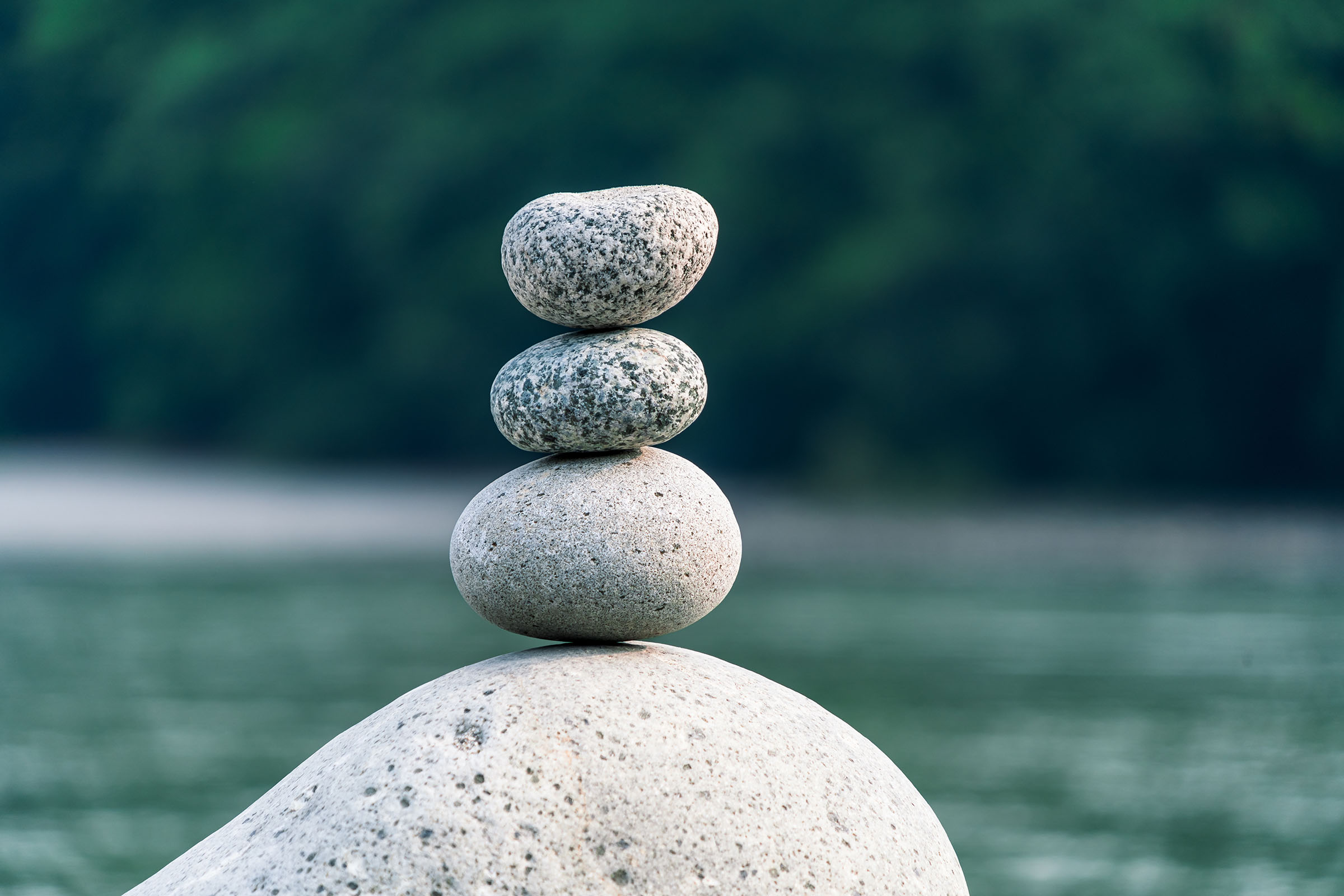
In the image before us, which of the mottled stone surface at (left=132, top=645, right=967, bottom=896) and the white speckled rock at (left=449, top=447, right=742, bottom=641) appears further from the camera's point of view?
the white speckled rock at (left=449, top=447, right=742, bottom=641)

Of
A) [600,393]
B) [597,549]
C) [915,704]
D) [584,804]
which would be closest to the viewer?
[584,804]

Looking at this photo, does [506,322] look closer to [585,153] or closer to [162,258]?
[585,153]

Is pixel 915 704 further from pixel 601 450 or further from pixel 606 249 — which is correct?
pixel 606 249

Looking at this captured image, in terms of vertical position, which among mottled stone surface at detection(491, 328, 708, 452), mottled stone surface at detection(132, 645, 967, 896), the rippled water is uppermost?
the rippled water

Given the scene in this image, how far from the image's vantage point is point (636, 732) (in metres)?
5.95

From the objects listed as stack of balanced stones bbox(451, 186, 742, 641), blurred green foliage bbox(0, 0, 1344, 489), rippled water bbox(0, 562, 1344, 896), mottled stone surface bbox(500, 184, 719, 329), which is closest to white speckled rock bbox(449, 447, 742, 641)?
stack of balanced stones bbox(451, 186, 742, 641)

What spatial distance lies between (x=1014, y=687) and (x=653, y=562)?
1432cm

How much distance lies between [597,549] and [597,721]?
0.68 metres

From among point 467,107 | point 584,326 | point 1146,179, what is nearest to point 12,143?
point 467,107

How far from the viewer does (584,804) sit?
575cm

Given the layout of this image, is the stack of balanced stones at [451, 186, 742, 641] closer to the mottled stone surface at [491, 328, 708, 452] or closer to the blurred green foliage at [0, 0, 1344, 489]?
the mottled stone surface at [491, 328, 708, 452]

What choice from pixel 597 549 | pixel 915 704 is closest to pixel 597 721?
pixel 597 549

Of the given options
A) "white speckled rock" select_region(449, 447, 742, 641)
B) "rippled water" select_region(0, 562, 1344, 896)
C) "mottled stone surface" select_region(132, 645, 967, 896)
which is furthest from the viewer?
"rippled water" select_region(0, 562, 1344, 896)

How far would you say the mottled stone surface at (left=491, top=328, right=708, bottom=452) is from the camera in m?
6.31
